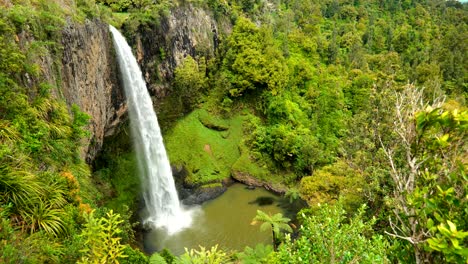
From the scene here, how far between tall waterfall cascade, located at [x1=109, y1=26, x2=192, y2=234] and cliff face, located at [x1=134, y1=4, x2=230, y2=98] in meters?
2.19

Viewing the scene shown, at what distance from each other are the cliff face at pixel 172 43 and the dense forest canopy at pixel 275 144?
0.56 metres

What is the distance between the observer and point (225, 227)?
60.5ft

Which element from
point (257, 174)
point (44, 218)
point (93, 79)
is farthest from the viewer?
point (257, 174)

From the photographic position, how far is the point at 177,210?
19.8 meters

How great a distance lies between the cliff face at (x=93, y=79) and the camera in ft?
41.0

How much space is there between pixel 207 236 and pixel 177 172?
5.82m

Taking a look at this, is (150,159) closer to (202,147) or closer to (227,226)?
(202,147)

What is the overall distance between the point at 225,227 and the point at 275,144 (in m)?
7.98

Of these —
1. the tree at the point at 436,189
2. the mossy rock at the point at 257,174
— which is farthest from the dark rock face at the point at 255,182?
the tree at the point at 436,189

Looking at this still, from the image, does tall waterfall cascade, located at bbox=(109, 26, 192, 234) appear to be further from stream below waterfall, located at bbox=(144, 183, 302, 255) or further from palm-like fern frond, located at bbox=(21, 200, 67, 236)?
palm-like fern frond, located at bbox=(21, 200, 67, 236)

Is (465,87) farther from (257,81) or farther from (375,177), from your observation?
(375,177)

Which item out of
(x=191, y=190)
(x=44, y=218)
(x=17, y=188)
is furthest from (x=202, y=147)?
(x=17, y=188)

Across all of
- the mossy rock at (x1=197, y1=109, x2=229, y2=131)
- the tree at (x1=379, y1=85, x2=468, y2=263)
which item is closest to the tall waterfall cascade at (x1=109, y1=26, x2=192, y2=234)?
the mossy rock at (x1=197, y1=109, x2=229, y2=131)

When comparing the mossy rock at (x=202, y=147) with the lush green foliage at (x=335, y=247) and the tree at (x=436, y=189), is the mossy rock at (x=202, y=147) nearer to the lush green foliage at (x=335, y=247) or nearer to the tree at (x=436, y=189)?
the lush green foliage at (x=335, y=247)
